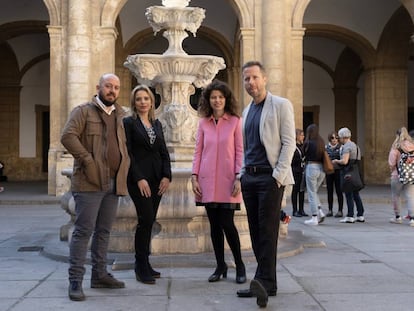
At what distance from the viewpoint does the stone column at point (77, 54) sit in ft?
53.1

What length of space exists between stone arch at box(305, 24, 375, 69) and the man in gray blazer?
18.7 metres

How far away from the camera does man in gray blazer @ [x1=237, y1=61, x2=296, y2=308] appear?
173 inches

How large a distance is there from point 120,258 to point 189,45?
21.4 m

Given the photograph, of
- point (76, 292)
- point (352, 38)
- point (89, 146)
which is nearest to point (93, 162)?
point (89, 146)

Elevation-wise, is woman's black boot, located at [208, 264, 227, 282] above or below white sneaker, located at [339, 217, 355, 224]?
above

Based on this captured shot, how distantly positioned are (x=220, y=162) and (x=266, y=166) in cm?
63

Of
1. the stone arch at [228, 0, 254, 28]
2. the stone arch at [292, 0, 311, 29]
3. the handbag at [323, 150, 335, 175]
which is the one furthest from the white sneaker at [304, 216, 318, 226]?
the stone arch at [292, 0, 311, 29]

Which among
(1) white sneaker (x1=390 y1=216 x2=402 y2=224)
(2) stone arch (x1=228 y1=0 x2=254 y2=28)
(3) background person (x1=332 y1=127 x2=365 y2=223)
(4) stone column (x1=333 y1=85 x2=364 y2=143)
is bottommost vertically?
(1) white sneaker (x1=390 y1=216 x2=402 y2=224)

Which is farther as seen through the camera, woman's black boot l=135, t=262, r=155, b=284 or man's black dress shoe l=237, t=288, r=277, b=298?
woman's black boot l=135, t=262, r=155, b=284

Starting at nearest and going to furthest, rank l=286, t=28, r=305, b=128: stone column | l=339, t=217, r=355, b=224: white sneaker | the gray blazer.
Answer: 1. the gray blazer
2. l=339, t=217, r=355, b=224: white sneaker
3. l=286, t=28, r=305, b=128: stone column

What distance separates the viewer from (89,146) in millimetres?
4664

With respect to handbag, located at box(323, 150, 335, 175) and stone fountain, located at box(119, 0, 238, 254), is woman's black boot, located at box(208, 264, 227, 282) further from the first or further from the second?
handbag, located at box(323, 150, 335, 175)

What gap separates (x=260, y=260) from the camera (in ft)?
14.6

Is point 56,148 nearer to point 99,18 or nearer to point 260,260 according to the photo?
point 99,18
